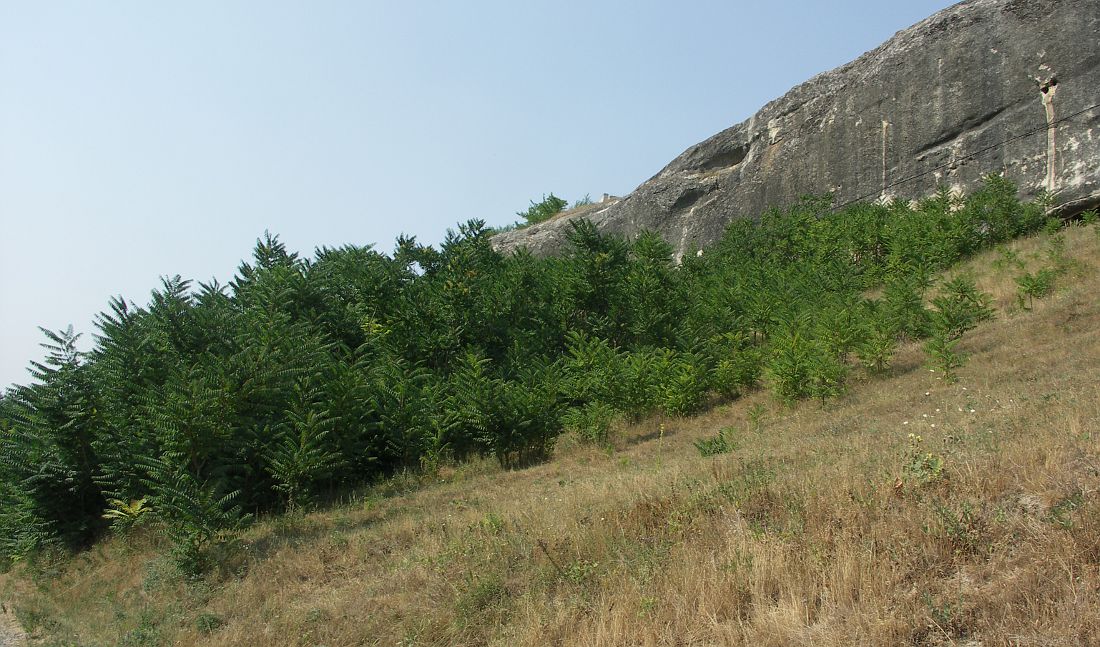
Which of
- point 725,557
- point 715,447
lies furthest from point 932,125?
point 725,557

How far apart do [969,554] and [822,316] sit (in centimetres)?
980

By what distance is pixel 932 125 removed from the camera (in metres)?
21.5

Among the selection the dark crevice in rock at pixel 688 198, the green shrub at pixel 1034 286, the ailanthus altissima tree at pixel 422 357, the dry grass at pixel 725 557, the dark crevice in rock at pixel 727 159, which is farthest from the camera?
the dark crevice in rock at pixel 688 198

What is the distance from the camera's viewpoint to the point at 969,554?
4410 millimetres

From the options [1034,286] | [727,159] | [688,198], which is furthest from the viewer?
[688,198]

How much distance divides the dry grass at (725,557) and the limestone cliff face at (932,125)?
1150 centimetres

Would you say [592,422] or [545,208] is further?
[545,208]

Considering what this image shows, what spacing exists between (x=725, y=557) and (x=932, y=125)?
20.5m

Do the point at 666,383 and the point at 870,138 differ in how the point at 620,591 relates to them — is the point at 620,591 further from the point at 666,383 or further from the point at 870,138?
the point at 870,138

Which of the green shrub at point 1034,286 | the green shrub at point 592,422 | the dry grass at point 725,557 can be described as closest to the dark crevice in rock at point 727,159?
the green shrub at point 1034,286

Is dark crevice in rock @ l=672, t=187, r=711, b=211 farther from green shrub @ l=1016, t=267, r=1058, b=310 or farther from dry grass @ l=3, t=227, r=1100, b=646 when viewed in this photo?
dry grass @ l=3, t=227, r=1100, b=646

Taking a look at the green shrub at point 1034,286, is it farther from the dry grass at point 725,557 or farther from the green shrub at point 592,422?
the green shrub at point 592,422

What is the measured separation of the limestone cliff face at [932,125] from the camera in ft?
60.4

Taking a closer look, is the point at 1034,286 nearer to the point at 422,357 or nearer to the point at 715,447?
the point at 715,447
